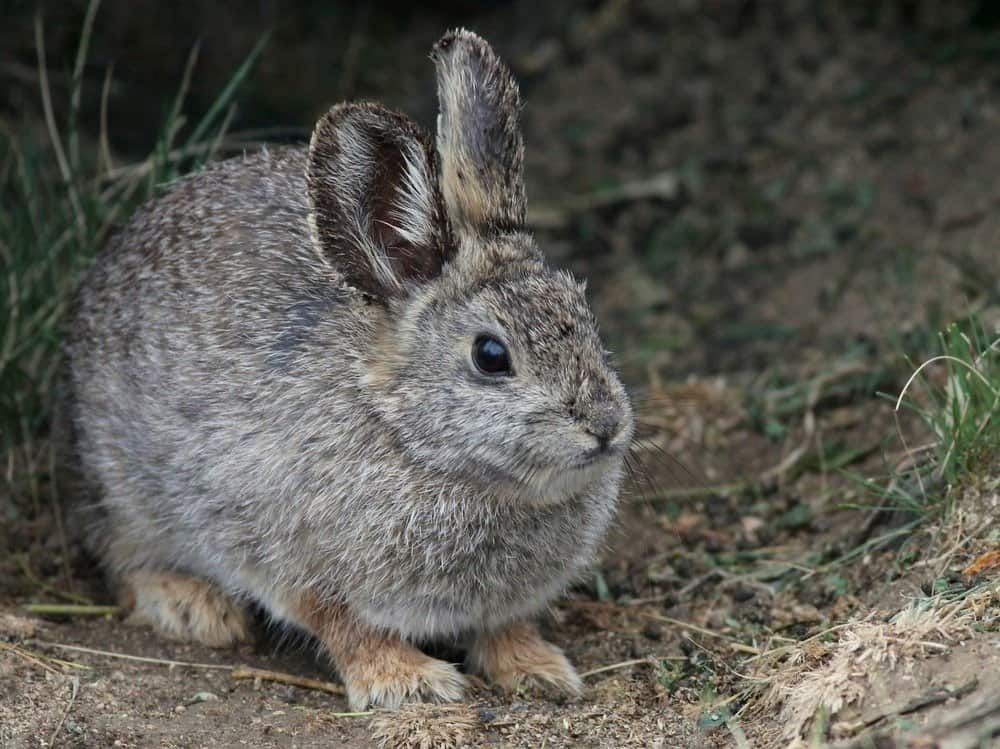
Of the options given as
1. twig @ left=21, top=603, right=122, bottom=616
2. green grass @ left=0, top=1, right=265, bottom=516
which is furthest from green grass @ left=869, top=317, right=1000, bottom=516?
green grass @ left=0, top=1, right=265, bottom=516

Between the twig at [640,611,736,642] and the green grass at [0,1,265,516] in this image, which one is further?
the green grass at [0,1,265,516]

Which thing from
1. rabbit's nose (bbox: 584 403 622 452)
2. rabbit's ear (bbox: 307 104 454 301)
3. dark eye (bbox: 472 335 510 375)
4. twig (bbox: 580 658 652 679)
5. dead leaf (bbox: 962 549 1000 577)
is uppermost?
rabbit's ear (bbox: 307 104 454 301)

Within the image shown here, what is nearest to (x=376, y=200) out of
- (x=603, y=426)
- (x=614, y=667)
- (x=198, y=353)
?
(x=198, y=353)

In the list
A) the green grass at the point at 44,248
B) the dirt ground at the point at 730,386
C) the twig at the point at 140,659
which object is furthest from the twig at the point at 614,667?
the green grass at the point at 44,248

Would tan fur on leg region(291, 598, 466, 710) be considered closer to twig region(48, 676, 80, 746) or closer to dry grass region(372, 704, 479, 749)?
dry grass region(372, 704, 479, 749)

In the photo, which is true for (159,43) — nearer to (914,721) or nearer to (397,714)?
(397,714)

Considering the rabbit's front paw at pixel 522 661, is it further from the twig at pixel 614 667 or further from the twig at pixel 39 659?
the twig at pixel 39 659
